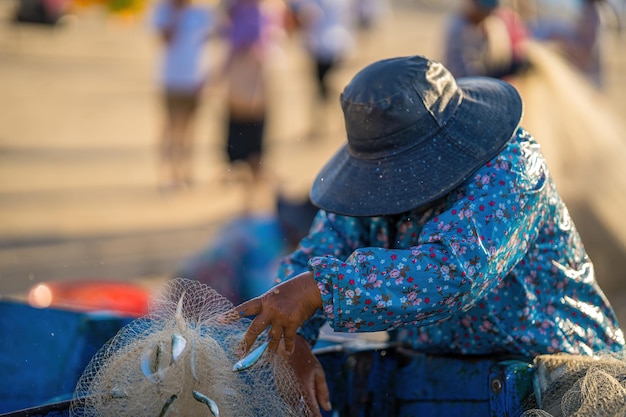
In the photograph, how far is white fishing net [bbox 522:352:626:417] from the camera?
2123mm

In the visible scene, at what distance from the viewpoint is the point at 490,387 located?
2426 mm

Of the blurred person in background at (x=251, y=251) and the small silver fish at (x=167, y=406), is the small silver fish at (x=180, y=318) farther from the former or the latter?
the blurred person in background at (x=251, y=251)

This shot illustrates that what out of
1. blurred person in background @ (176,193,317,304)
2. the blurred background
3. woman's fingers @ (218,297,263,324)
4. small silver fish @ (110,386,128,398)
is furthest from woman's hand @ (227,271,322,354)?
the blurred background

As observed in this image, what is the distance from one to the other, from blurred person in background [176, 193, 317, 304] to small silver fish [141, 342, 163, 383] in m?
2.08

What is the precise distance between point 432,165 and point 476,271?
1.11 ft

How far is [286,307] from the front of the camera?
2152mm

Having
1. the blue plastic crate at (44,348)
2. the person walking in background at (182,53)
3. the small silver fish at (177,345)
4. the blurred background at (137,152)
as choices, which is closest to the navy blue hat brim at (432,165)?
the small silver fish at (177,345)

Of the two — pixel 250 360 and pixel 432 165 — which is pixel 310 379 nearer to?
pixel 250 360

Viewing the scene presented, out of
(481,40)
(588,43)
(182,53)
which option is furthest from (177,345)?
(588,43)

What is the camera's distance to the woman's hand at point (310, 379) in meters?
2.44

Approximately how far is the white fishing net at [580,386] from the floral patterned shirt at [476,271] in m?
0.17

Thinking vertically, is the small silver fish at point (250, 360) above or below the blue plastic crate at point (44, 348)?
above

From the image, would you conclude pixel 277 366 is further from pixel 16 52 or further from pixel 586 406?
pixel 16 52

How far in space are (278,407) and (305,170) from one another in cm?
680
